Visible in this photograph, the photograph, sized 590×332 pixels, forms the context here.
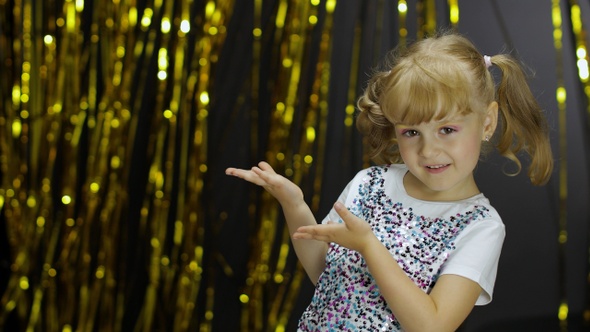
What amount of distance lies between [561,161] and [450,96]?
2.84 ft

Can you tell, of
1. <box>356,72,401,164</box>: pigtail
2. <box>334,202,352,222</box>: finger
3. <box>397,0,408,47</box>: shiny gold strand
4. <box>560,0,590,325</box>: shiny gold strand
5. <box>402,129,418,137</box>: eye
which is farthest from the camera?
<box>397,0,408,47</box>: shiny gold strand

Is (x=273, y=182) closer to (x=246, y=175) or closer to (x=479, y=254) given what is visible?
(x=246, y=175)

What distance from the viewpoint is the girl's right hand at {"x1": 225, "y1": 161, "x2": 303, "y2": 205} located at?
1.16m

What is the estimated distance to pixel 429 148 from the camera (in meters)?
1.06

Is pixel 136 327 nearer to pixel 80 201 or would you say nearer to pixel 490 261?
pixel 80 201

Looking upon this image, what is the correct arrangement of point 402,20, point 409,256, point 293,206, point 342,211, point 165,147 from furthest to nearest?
point 165,147, point 402,20, point 293,206, point 409,256, point 342,211

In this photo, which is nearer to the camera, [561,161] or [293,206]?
[293,206]

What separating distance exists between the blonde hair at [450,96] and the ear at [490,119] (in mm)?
12

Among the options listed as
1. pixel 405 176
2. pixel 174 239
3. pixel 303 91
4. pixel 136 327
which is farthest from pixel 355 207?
pixel 136 327

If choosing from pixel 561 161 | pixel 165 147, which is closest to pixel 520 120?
pixel 561 161

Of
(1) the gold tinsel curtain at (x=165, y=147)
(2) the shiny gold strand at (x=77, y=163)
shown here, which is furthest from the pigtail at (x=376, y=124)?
(2) the shiny gold strand at (x=77, y=163)

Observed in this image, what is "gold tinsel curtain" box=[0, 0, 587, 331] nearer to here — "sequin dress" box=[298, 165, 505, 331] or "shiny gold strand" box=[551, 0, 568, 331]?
"shiny gold strand" box=[551, 0, 568, 331]

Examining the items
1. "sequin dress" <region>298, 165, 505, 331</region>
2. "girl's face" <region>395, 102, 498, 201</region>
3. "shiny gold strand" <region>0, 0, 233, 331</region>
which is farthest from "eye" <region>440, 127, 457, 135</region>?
"shiny gold strand" <region>0, 0, 233, 331</region>

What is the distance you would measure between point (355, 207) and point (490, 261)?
230mm
